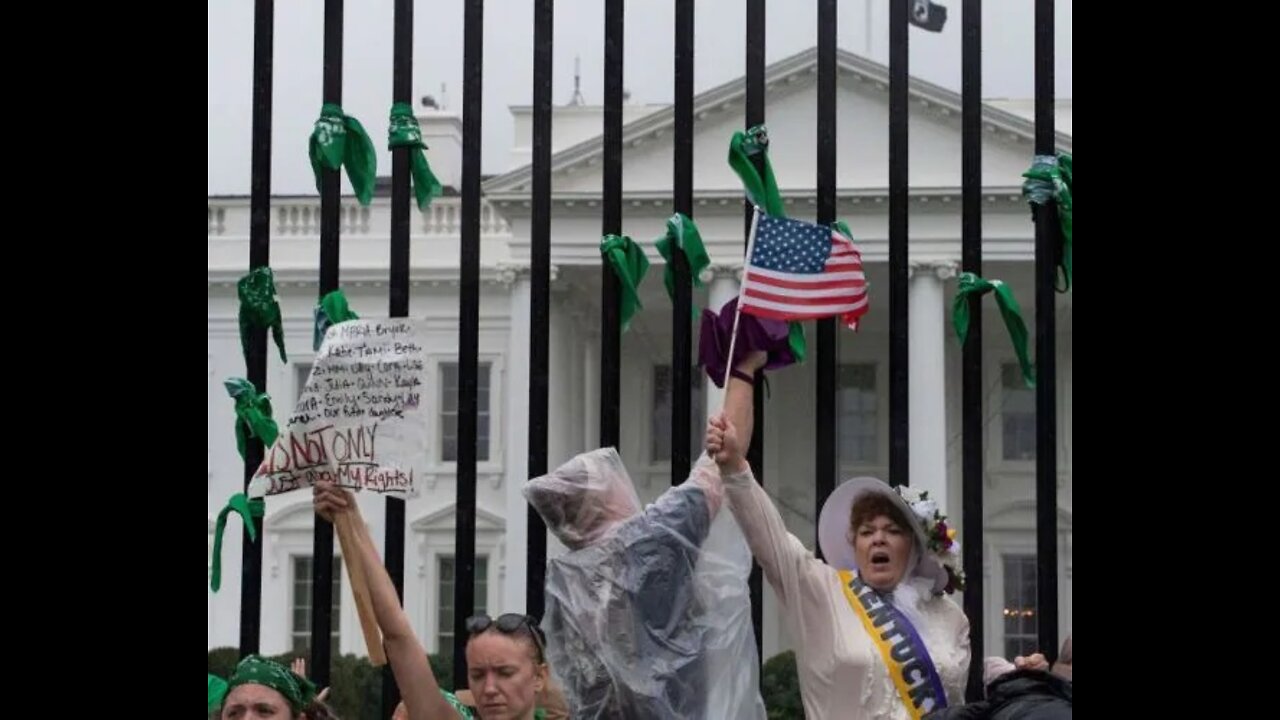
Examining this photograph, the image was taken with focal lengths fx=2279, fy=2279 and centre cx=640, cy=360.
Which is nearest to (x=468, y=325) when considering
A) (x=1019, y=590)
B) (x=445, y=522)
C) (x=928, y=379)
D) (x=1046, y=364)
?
(x=1046, y=364)

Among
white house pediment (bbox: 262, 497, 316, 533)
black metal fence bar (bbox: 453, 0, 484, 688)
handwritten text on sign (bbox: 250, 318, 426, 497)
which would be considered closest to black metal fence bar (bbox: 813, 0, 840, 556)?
black metal fence bar (bbox: 453, 0, 484, 688)

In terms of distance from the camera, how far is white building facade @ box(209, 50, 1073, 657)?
23.4 m

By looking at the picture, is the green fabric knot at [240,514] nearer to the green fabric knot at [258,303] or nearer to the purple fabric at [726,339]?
the green fabric knot at [258,303]

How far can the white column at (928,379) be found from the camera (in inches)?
963

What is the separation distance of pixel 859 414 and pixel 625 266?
26.9 m

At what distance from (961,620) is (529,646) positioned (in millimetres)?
1316

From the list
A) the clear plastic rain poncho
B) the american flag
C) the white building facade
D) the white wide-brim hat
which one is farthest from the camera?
the white building facade

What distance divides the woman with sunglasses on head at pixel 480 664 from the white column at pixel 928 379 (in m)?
17.7

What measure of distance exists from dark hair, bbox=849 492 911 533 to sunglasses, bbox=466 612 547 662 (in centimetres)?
100

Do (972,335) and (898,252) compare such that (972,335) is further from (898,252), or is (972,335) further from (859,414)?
(859,414)

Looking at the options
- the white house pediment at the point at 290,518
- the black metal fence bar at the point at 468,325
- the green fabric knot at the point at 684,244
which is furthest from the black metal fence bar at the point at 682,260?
the white house pediment at the point at 290,518

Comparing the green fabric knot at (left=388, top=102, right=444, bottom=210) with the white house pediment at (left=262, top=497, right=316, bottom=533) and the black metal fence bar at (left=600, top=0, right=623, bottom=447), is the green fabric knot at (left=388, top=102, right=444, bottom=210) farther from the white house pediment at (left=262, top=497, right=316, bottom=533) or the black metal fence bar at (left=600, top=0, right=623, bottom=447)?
the white house pediment at (left=262, top=497, right=316, bottom=533)
